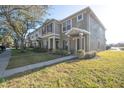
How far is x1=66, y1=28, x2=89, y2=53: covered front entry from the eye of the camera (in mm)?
11814

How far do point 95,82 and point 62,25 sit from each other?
12.4m

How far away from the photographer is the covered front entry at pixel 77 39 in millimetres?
11814

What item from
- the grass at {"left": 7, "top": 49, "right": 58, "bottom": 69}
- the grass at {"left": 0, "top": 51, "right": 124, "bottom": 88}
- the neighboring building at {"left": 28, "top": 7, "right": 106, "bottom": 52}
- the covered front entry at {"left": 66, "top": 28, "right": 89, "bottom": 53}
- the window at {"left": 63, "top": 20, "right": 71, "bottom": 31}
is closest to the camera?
the grass at {"left": 0, "top": 51, "right": 124, "bottom": 88}

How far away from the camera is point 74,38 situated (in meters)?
13.5

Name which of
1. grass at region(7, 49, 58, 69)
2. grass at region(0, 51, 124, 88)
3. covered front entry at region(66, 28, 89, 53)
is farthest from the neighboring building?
grass at region(0, 51, 124, 88)

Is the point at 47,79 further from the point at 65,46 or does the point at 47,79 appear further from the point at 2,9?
the point at 65,46

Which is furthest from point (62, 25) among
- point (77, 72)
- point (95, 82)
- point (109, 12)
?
point (95, 82)

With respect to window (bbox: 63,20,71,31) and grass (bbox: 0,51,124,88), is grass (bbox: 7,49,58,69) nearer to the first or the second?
grass (bbox: 0,51,124,88)

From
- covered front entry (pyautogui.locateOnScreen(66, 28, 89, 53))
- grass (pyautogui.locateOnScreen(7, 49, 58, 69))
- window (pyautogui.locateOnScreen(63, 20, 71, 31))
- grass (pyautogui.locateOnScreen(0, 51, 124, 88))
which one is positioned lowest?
grass (pyautogui.locateOnScreen(0, 51, 124, 88))

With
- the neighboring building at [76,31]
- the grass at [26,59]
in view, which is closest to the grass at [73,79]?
the grass at [26,59]

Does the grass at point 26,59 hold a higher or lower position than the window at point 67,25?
lower

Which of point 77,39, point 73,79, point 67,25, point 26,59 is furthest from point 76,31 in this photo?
point 73,79

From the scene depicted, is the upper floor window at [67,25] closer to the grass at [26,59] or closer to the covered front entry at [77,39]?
the covered front entry at [77,39]

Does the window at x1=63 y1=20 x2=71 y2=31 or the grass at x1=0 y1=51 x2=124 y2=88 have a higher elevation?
the window at x1=63 y1=20 x2=71 y2=31
